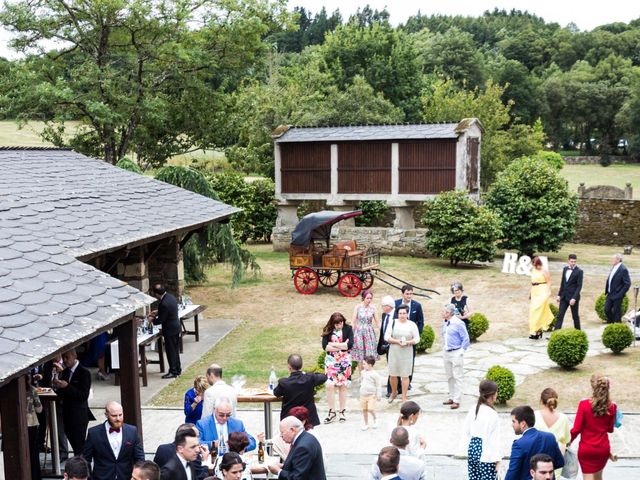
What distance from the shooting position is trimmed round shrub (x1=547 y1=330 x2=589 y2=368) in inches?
520

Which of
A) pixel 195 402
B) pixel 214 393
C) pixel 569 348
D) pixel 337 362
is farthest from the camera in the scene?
pixel 569 348

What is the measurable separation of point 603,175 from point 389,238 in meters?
31.6

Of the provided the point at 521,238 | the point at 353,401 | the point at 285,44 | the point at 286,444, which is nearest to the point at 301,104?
the point at 521,238

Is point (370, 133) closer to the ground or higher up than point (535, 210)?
higher up

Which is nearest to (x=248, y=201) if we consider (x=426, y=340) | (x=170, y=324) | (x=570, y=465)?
(x=426, y=340)

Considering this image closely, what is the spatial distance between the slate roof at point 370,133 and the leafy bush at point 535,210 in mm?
3222

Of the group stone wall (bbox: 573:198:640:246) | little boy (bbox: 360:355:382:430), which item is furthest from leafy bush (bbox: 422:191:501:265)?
little boy (bbox: 360:355:382:430)

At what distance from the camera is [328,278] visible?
22.2m

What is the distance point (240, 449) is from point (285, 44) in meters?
93.7

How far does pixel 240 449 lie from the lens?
6.86 m

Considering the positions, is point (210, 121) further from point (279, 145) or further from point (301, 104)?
point (301, 104)

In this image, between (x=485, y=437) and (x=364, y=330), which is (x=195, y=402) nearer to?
(x=485, y=437)

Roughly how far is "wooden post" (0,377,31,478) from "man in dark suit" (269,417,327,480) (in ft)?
7.32

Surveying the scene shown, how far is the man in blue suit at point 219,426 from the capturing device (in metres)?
7.71
